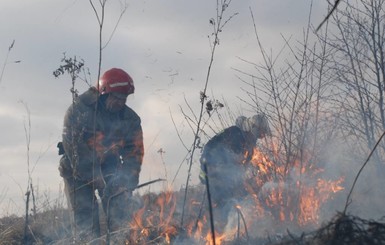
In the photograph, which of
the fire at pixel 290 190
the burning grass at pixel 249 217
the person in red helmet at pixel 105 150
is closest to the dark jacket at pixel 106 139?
the person in red helmet at pixel 105 150

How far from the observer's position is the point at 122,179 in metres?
7.66

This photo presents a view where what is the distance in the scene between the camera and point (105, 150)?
25.2ft

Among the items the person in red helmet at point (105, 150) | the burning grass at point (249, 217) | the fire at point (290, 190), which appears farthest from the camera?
the person in red helmet at point (105, 150)

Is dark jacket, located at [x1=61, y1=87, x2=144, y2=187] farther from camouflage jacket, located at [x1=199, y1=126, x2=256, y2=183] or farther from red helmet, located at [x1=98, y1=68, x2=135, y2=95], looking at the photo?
camouflage jacket, located at [x1=199, y1=126, x2=256, y2=183]

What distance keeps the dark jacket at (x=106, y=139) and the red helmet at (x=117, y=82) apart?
271 mm

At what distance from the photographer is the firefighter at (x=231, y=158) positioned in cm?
795

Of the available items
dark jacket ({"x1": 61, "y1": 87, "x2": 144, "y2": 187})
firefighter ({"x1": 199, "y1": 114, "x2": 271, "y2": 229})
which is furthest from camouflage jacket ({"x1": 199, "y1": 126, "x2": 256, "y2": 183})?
dark jacket ({"x1": 61, "y1": 87, "x2": 144, "y2": 187})

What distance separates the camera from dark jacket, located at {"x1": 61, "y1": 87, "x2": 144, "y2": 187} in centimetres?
744

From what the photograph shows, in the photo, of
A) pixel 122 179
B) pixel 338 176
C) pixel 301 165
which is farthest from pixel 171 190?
pixel 338 176

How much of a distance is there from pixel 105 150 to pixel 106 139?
13.2 inches

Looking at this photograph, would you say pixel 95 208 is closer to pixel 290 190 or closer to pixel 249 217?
pixel 249 217

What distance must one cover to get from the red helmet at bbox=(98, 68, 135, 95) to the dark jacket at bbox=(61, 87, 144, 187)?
0.27 m

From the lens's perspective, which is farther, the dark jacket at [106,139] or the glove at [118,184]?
the dark jacket at [106,139]

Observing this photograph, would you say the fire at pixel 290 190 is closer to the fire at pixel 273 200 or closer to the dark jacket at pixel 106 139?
the fire at pixel 273 200
